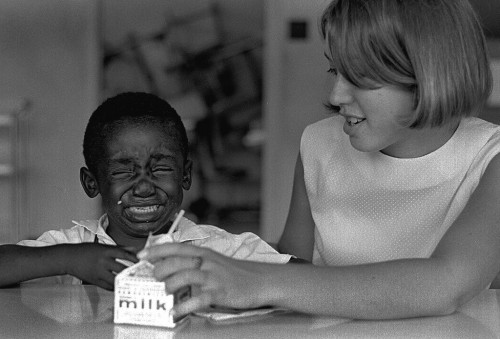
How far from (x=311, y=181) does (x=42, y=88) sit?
3.59 metres

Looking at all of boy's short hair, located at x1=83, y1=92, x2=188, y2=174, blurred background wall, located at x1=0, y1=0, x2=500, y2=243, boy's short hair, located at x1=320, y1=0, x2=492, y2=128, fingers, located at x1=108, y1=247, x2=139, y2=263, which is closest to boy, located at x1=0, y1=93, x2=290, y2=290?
boy's short hair, located at x1=83, y1=92, x2=188, y2=174

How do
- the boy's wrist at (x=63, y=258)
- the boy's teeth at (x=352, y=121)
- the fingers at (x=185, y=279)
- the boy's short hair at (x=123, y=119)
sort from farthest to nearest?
1. the boy's short hair at (x=123, y=119)
2. the boy's teeth at (x=352, y=121)
3. the boy's wrist at (x=63, y=258)
4. the fingers at (x=185, y=279)

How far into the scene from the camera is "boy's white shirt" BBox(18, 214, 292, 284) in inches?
58.8

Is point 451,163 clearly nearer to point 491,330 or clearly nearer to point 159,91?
point 491,330

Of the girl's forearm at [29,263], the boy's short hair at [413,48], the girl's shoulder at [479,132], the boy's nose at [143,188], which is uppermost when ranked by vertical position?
the boy's short hair at [413,48]

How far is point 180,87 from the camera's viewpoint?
6703 millimetres

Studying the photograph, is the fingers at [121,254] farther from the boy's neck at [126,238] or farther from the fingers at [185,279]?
the boy's neck at [126,238]

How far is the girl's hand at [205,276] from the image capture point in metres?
1.02

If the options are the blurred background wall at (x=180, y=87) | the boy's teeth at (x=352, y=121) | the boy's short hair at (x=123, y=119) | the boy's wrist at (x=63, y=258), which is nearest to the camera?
the boy's wrist at (x=63, y=258)

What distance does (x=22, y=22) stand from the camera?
5039mm

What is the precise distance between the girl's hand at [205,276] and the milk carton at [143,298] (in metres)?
0.01

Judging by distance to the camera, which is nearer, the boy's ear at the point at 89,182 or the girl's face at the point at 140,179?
the girl's face at the point at 140,179

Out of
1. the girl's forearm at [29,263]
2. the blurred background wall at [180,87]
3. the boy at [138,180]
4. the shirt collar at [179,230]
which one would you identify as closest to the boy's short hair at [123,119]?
the boy at [138,180]

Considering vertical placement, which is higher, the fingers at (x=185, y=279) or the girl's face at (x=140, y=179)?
the girl's face at (x=140, y=179)
